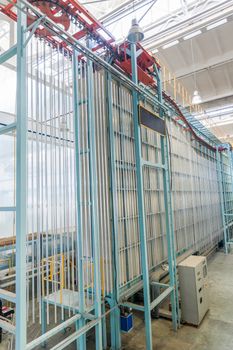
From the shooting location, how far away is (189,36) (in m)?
4.93

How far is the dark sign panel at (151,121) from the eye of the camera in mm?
3008

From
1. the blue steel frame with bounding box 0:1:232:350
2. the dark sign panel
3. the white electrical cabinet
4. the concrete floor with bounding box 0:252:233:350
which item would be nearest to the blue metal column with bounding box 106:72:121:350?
the blue steel frame with bounding box 0:1:232:350

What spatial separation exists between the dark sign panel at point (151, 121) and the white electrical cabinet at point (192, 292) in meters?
2.07

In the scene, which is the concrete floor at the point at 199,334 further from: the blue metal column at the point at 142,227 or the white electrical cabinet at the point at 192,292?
the blue metal column at the point at 142,227

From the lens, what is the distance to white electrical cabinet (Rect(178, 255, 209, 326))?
3395 mm

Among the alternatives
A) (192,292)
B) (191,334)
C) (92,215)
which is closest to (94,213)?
(92,215)

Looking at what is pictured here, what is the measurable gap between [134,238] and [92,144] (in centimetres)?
159

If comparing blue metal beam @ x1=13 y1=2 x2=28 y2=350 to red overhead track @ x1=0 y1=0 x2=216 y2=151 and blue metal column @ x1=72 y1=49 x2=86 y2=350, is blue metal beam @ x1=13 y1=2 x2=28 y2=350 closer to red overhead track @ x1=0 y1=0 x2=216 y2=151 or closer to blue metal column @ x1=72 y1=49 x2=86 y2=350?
red overhead track @ x1=0 y1=0 x2=216 y2=151

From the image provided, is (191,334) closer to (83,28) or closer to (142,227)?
(142,227)

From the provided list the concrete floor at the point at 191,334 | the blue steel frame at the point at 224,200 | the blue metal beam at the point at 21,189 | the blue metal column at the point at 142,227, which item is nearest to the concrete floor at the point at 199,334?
the concrete floor at the point at 191,334

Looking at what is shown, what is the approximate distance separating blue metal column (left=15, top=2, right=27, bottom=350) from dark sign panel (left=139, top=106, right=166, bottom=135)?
159cm

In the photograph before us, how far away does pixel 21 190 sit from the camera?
161 cm

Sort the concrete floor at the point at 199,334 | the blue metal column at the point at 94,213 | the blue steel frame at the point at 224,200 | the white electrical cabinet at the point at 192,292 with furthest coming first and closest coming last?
the blue steel frame at the point at 224,200 → the white electrical cabinet at the point at 192,292 → the concrete floor at the point at 199,334 → the blue metal column at the point at 94,213

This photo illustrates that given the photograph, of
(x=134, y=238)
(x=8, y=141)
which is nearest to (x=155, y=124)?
(x=134, y=238)
